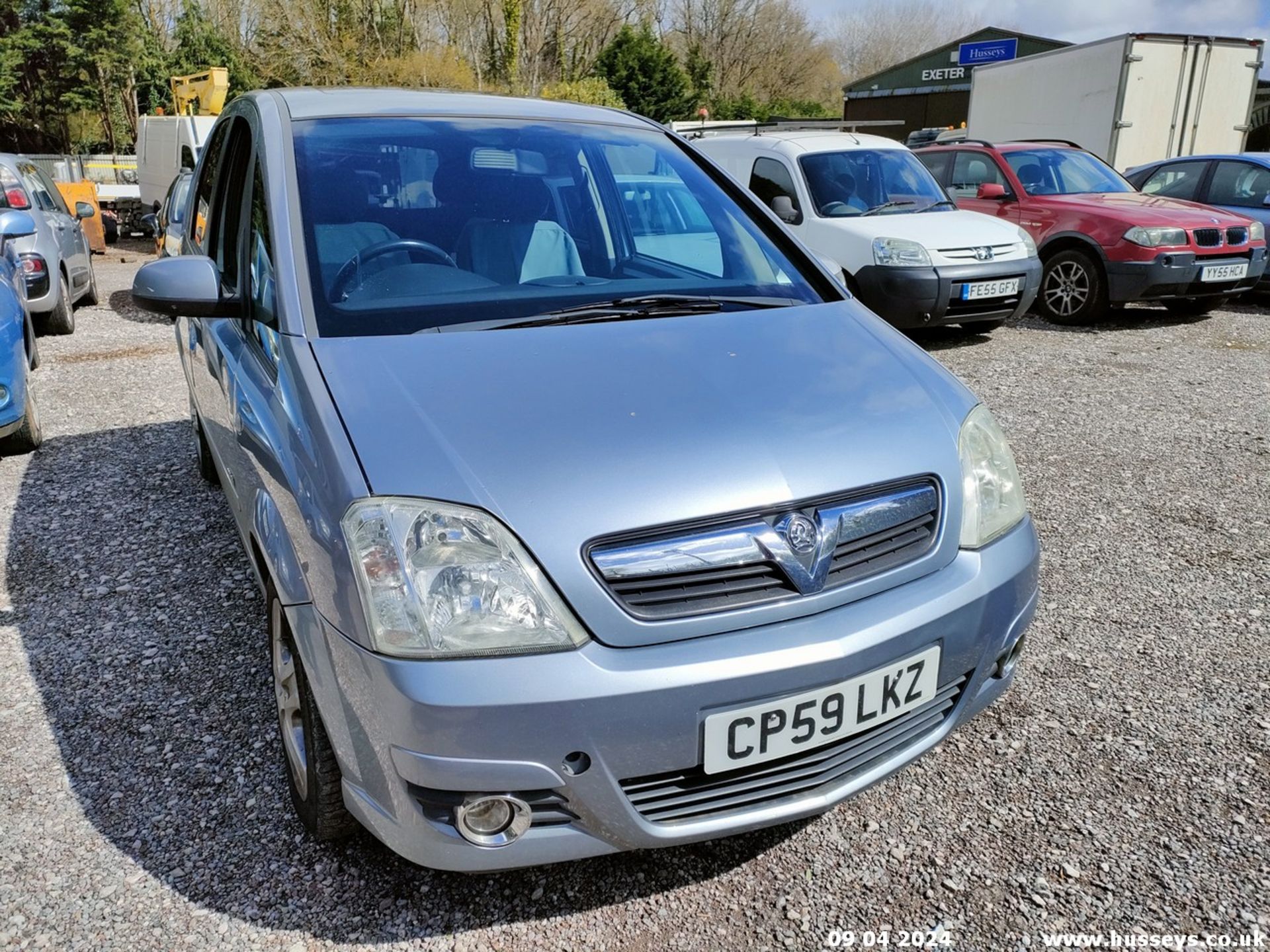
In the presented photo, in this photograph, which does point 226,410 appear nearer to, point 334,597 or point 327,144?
point 327,144

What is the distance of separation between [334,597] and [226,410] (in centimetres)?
123

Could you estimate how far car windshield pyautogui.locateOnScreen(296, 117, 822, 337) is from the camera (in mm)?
2420

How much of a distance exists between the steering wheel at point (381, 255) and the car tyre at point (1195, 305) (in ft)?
28.1

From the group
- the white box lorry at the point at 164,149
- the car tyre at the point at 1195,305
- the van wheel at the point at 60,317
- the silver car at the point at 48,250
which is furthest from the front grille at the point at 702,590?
the white box lorry at the point at 164,149

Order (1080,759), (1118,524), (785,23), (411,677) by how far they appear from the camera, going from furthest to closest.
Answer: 1. (785,23)
2. (1118,524)
3. (1080,759)
4. (411,677)

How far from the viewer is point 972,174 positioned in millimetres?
9797

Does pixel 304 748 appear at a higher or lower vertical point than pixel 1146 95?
lower

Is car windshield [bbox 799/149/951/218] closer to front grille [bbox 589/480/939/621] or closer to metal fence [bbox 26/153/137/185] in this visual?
front grille [bbox 589/480/939/621]

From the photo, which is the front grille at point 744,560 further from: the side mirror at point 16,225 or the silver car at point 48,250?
the silver car at point 48,250

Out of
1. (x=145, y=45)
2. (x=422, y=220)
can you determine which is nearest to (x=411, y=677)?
(x=422, y=220)

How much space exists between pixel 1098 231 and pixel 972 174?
1653mm

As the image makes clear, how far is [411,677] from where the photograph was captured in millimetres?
1663

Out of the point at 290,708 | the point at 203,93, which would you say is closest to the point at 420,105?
the point at 290,708

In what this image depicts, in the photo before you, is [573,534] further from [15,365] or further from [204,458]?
[15,365]
